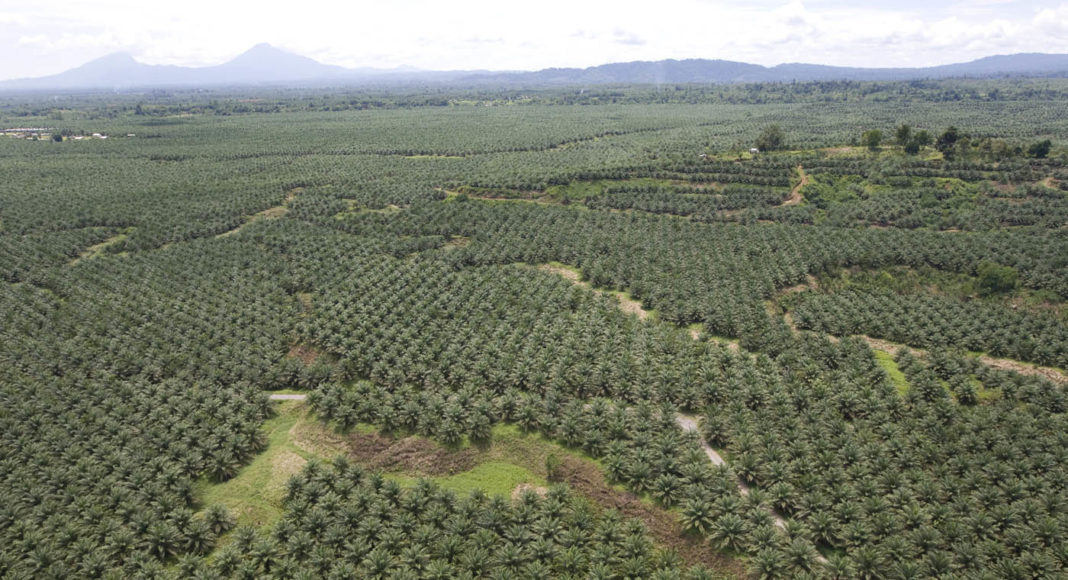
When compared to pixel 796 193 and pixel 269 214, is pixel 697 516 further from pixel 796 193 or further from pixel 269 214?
pixel 269 214

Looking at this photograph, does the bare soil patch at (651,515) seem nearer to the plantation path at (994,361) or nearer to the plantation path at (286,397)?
the plantation path at (286,397)

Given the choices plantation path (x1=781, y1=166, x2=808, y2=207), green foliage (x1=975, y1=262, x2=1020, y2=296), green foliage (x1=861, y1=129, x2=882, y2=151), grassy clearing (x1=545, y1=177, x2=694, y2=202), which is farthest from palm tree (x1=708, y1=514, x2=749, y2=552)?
green foliage (x1=861, y1=129, x2=882, y2=151)

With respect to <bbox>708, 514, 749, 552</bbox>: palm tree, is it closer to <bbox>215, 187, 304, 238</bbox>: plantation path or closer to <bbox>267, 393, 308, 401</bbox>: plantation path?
<bbox>267, 393, 308, 401</bbox>: plantation path

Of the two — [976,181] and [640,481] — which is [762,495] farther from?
[976,181]

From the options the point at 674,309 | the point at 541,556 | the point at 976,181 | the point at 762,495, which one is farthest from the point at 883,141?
the point at 541,556

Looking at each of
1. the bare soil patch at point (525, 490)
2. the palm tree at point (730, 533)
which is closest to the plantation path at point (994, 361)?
the palm tree at point (730, 533)

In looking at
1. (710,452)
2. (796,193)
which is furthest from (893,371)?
(796,193)
